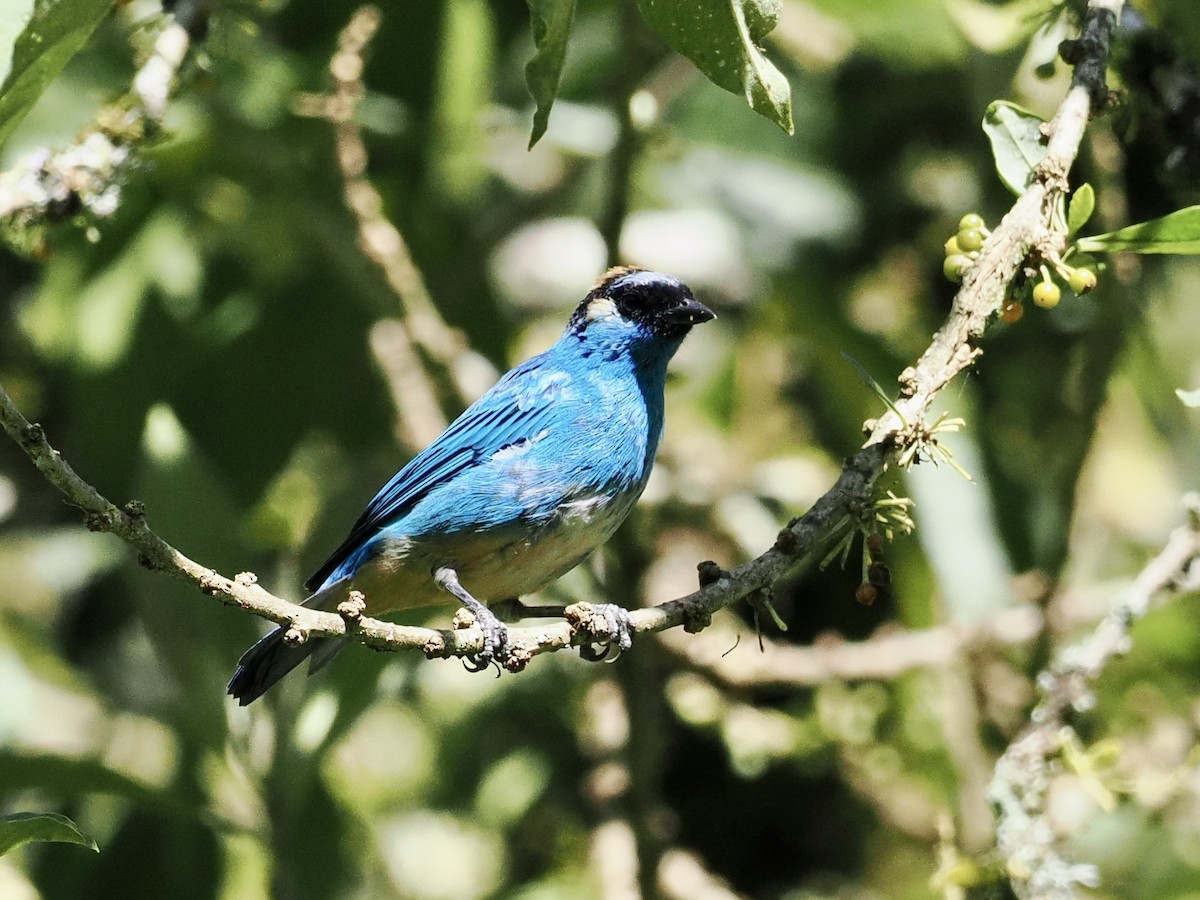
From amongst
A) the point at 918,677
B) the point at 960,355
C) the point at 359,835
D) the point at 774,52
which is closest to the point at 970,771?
the point at 918,677

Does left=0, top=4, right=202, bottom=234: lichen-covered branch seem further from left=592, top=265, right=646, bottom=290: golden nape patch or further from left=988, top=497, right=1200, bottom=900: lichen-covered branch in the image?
left=988, top=497, right=1200, bottom=900: lichen-covered branch

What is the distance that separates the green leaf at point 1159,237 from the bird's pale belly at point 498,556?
1.68 m

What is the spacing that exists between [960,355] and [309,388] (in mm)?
3038

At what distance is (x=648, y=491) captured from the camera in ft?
15.7

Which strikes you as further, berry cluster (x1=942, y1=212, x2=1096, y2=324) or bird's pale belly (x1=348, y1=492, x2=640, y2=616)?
bird's pale belly (x1=348, y1=492, x2=640, y2=616)

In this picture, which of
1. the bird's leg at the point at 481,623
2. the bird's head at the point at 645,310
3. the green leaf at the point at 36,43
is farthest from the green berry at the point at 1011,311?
the bird's head at the point at 645,310

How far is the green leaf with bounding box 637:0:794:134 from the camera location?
201 centimetres

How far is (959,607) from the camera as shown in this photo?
4.28m

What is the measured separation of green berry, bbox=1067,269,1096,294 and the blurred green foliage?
4.39ft

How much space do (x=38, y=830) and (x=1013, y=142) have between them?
6.46 feet

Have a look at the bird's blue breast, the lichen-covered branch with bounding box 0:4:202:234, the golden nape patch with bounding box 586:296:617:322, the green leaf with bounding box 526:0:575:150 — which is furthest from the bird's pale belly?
the green leaf with bounding box 526:0:575:150

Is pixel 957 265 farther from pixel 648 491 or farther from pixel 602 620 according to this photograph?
pixel 648 491

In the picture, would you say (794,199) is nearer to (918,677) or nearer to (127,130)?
(918,677)

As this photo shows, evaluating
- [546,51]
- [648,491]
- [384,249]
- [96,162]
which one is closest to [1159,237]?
[546,51]
